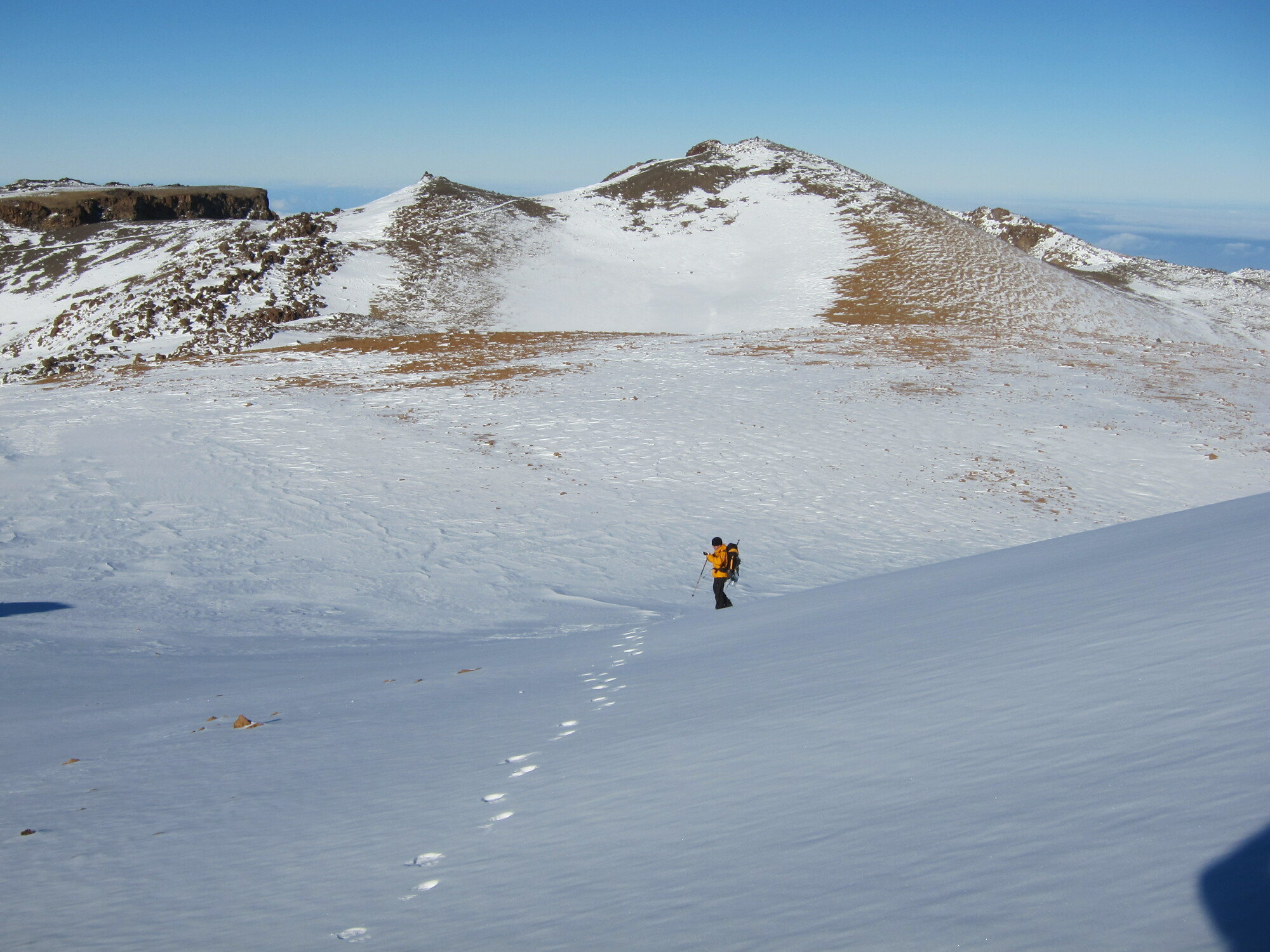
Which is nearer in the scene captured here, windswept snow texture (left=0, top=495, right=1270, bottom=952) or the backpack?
windswept snow texture (left=0, top=495, right=1270, bottom=952)

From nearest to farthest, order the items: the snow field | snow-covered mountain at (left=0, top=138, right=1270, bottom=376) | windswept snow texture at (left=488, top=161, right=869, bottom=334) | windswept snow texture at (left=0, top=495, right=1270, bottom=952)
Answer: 1. windswept snow texture at (left=0, top=495, right=1270, bottom=952)
2. the snow field
3. snow-covered mountain at (left=0, top=138, right=1270, bottom=376)
4. windswept snow texture at (left=488, top=161, right=869, bottom=334)

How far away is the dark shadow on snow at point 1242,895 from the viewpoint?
1.92m

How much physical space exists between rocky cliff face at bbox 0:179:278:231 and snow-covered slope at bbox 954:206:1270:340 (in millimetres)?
70373

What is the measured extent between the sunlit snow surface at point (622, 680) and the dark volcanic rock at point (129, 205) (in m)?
59.6

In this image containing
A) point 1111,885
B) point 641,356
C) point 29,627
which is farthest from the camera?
point 641,356

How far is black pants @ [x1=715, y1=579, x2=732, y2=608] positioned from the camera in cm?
1243

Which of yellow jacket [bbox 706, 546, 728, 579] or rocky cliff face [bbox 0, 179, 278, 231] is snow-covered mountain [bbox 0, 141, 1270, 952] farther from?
rocky cliff face [bbox 0, 179, 278, 231]

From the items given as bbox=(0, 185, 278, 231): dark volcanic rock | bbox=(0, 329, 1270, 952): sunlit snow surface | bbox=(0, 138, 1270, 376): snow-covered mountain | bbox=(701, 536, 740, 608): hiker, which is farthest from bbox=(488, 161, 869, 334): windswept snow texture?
bbox=(701, 536, 740, 608): hiker

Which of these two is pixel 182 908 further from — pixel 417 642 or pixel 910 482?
pixel 910 482

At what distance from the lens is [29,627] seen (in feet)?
37.7

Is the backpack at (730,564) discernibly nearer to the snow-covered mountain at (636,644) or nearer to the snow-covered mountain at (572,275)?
the snow-covered mountain at (636,644)

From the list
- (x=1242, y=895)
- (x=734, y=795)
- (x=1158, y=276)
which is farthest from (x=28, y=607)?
(x=1158, y=276)

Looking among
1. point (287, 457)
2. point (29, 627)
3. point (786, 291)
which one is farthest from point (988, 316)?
point (29, 627)

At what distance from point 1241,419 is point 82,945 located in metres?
29.1
